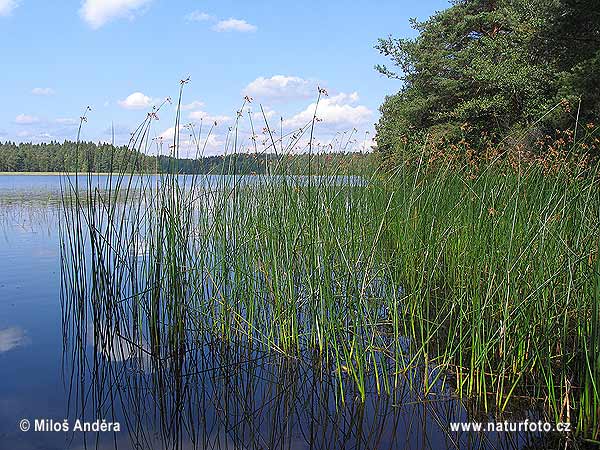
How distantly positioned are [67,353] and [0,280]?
248cm

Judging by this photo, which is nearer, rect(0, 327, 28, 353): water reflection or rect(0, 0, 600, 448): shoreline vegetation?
rect(0, 0, 600, 448): shoreline vegetation

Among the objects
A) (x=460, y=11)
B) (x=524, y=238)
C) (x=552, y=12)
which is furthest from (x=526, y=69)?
(x=524, y=238)

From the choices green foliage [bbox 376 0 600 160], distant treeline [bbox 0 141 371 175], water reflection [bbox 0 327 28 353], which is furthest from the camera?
green foliage [bbox 376 0 600 160]

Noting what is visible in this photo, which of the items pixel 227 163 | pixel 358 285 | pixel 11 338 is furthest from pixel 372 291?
pixel 11 338

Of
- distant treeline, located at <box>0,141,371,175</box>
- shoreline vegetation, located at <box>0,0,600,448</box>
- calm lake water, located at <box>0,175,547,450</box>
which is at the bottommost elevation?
calm lake water, located at <box>0,175,547,450</box>

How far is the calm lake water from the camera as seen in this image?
2.13 meters

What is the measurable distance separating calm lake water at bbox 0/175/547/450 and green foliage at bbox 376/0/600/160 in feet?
22.9

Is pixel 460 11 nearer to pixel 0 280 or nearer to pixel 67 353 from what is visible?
pixel 0 280

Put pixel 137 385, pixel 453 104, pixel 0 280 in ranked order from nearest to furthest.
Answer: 1. pixel 137 385
2. pixel 0 280
3. pixel 453 104

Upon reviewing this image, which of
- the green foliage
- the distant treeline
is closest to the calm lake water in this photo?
the distant treeline

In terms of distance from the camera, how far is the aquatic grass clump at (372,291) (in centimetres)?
227

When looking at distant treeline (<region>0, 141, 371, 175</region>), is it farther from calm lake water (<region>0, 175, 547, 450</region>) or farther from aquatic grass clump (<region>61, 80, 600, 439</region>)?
calm lake water (<region>0, 175, 547, 450</region>)

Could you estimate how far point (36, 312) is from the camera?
401 centimetres

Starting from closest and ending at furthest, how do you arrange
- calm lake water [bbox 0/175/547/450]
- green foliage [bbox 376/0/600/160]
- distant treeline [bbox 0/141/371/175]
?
calm lake water [bbox 0/175/547/450], distant treeline [bbox 0/141/371/175], green foliage [bbox 376/0/600/160]
